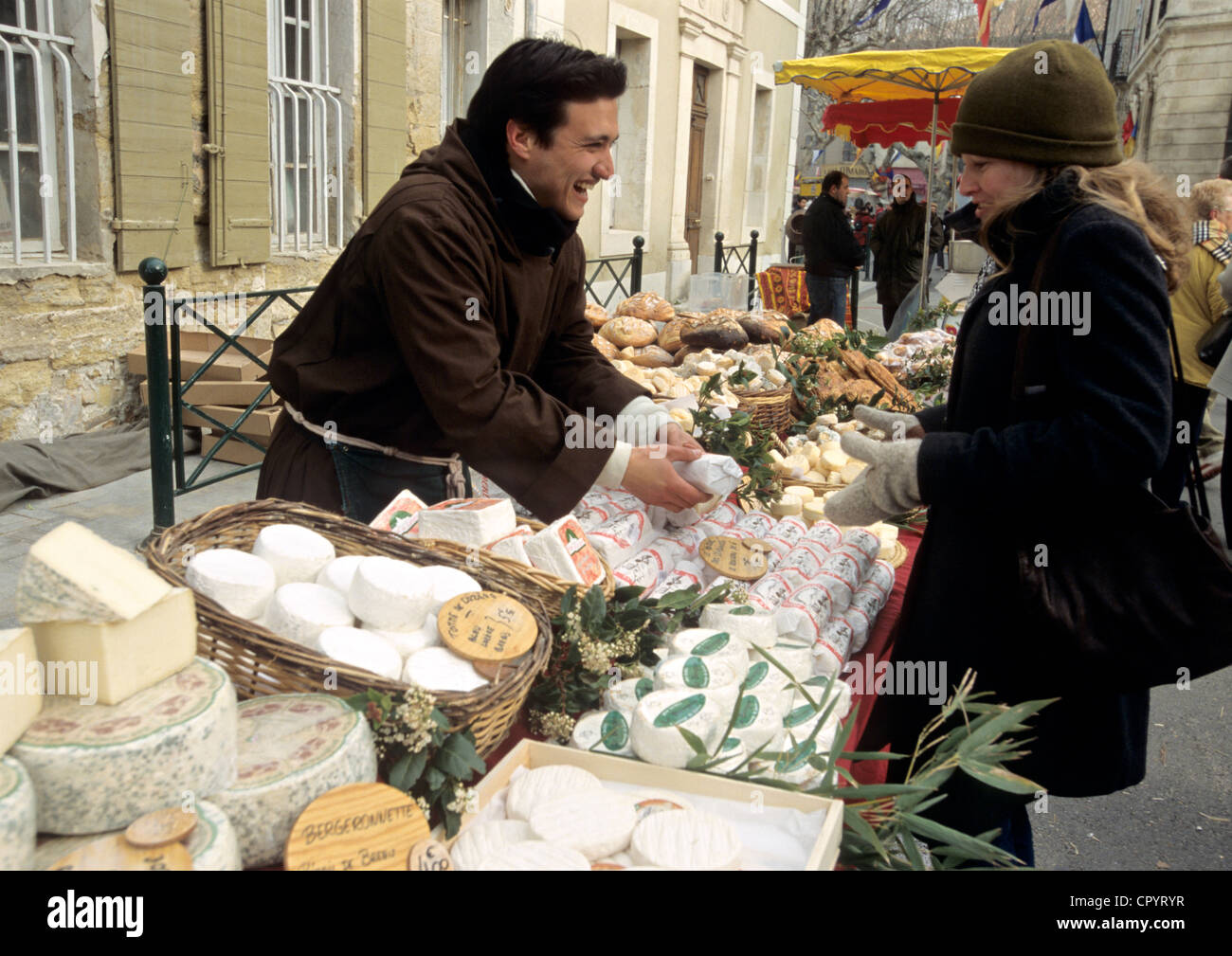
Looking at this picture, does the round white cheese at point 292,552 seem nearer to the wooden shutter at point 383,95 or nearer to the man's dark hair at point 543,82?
the man's dark hair at point 543,82

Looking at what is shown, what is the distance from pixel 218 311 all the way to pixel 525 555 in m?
5.21

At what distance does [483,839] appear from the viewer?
131 centimetres

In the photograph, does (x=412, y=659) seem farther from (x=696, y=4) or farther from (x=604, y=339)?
(x=696, y=4)

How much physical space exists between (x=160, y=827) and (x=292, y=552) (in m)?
0.67

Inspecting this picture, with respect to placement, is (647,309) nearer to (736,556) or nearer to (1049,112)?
(736,556)

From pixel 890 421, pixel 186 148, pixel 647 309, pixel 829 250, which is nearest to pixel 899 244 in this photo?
pixel 829 250

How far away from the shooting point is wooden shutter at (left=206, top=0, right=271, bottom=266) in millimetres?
6102

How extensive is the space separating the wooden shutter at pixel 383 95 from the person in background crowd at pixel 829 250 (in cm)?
460

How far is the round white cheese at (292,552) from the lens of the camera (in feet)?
5.41

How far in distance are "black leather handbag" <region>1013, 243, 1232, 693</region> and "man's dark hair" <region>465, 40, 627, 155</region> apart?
980 millimetres

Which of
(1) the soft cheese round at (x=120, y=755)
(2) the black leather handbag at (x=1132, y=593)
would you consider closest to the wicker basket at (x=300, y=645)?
(1) the soft cheese round at (x=120, y=755)

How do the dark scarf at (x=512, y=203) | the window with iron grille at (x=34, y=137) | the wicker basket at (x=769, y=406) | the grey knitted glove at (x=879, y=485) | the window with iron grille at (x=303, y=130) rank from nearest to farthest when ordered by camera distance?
the grey knitted glove at (x=879, y=485)
the dark scarf at (x=512, y=203)
the wicker basket at (x=769, y=406)
the window with iron grille at (x=34, y=137)
the window with iron grille at (x=303, y=130)

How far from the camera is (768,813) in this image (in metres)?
1.43
